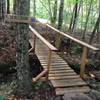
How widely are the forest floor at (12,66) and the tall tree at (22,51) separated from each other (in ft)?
0.99

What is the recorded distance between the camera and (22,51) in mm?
5273

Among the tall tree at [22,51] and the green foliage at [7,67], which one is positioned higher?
the tall tree at [22,51]

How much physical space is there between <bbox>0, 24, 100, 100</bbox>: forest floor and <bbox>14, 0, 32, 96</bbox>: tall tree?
0.30m

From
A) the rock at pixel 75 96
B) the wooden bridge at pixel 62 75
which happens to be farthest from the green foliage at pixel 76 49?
the rock at pixel 75 96

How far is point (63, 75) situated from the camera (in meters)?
6.30

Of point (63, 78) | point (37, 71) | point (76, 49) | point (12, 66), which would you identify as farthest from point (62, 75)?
point (76, 49)

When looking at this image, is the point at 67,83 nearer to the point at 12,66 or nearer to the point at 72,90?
the point at 72,90

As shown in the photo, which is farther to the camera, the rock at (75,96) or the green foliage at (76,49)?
the green foliage at (76,49)

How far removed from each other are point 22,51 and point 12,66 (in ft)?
6.77

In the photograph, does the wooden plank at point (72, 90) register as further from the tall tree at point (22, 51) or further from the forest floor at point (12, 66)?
the tall tree at point (22, 51)

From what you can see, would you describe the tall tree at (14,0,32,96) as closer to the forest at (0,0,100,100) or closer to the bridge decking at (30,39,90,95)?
the forest at (0,0,100,100)

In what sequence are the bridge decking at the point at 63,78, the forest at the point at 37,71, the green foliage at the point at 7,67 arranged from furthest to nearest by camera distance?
the green foliage at the point at 7,67 < the bridge decking at the point at 63,78 < the forest at the point at 37,71

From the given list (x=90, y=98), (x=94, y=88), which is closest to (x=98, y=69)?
(x=94, y=88)

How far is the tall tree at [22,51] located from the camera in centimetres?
494
